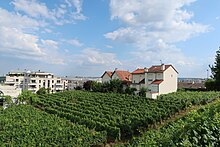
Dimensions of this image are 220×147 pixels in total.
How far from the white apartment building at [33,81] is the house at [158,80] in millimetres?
38598

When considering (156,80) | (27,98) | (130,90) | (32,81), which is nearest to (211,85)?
(156,80)

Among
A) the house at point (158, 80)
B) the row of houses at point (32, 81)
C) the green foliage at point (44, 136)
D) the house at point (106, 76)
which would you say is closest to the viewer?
the green foliage at point (44, 136)

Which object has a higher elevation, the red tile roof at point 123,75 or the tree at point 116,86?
the red tile roof at point 123,75

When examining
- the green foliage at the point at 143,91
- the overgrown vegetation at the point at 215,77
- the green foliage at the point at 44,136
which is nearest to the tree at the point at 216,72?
the overgrown vegetation at the point at 215,77

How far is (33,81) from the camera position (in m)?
79.2

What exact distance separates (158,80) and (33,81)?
53.4 m

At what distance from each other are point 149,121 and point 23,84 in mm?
63388

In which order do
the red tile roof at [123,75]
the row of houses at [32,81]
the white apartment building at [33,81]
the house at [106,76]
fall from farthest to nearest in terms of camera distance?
the white apartment building at [33,81]
the row of houses at [32,81]
the house at [106,76]
the red tile roof at [123,75]

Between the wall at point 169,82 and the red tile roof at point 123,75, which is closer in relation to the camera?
the wall at point 169,82

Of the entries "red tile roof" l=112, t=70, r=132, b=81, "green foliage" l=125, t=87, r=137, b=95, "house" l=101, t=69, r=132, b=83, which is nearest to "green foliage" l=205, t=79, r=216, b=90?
"green foliage" l=125, t=87, r=137, b=95

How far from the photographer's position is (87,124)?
20344 mm

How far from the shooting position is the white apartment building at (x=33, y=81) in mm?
75425

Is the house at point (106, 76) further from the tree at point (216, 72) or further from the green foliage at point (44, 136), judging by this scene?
the green foliage at point (44, 136)

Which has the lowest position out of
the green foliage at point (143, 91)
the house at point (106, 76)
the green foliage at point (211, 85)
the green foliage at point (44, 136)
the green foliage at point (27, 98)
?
Result: the green foliage at point (44, 136)
